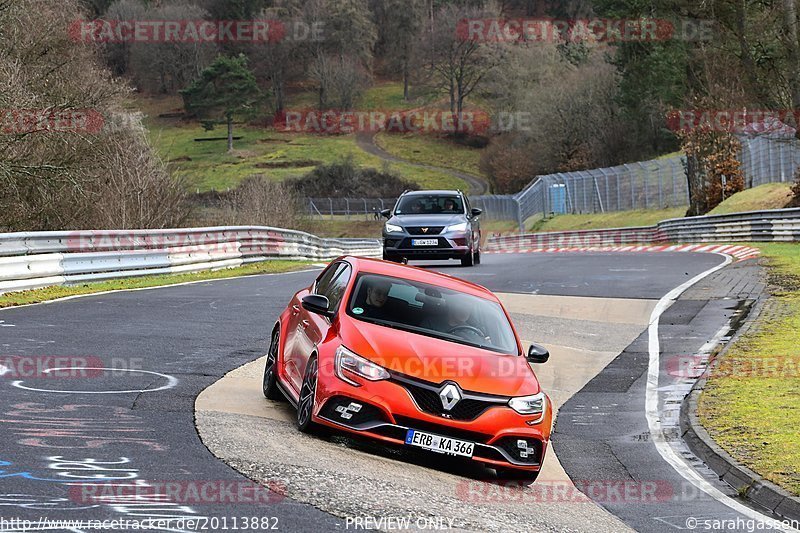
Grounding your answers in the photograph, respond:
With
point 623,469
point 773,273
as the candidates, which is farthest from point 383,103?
point 623,469

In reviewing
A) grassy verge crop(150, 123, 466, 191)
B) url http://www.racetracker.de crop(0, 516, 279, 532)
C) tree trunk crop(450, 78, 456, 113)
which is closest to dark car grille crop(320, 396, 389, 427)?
url http://www.racetracker.de crop(0, 516, 279, 532)

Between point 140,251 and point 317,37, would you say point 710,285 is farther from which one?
point 317,37

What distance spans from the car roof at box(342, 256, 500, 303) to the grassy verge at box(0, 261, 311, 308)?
9.03m

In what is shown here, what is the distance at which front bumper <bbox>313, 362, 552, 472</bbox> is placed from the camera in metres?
8.76

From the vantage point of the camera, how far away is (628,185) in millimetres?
69438

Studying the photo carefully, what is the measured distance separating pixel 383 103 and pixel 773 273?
11804 centimetres

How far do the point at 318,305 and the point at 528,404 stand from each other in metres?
1.93

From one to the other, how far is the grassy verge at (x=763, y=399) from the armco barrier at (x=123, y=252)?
37.9ft

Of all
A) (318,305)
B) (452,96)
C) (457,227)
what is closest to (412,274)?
(318,305)

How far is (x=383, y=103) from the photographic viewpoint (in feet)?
465

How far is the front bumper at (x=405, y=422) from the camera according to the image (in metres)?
8.76

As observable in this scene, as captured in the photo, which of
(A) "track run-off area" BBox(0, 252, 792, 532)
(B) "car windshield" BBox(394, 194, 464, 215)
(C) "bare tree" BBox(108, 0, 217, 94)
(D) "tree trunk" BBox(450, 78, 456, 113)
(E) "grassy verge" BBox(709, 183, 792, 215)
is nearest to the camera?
(A) "track run-off area" BBox(0, 252, 792, 532)

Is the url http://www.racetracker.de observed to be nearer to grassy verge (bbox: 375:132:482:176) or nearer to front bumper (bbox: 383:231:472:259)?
front bumper (bbox: 383:231:472:259)

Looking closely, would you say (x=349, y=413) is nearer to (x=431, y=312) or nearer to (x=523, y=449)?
(x=523, y=449)
